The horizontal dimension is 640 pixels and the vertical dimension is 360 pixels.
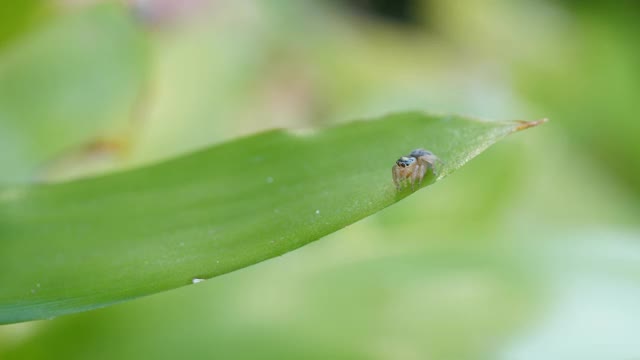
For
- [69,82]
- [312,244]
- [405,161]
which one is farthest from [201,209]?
[69,82]

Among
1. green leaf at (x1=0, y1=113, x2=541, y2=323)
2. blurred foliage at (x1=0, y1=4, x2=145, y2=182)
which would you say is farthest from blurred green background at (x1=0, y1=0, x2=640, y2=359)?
green leaf at (x1=0, y1=113, x2=541, y2=323)

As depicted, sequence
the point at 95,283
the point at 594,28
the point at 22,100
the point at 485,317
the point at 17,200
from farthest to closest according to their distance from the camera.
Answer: the point at 594,28
the point at 22,100
the point at 485,317
the point at 17,200
the point at 95,283

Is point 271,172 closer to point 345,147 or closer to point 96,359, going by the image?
point 345,147

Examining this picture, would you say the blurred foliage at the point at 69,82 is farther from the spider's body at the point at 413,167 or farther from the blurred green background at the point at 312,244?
the spider's body at the point at 413,167

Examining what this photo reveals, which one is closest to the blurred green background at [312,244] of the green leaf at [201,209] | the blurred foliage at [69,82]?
the blurred foliage at [69,82]

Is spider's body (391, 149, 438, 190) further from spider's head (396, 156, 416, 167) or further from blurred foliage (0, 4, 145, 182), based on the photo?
blurred foliage (0, 4, 145, 182)

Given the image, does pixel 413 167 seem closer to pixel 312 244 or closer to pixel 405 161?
pixel 405 161

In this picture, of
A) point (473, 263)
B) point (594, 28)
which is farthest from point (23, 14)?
point (594, 28)

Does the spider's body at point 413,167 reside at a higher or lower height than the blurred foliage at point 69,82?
lower
